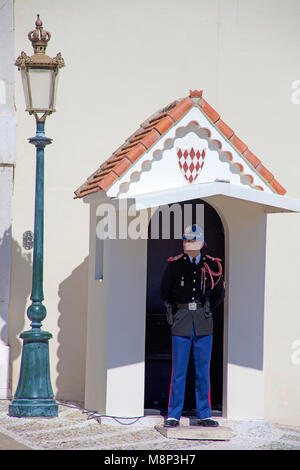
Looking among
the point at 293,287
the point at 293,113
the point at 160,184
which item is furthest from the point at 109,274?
the point at 293,113

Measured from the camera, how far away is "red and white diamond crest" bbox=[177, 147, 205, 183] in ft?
27.5

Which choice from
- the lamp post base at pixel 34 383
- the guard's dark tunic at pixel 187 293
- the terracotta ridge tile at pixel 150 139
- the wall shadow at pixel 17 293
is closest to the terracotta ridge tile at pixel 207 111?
the terracotta ridge tile at pixel 150 139

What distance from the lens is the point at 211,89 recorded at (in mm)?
11180

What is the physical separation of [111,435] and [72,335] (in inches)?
120

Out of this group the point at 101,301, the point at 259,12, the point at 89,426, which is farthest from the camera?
the point at 259,12

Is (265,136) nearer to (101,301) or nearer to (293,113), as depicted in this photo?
(293,113)

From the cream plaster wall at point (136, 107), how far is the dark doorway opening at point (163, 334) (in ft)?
4.99

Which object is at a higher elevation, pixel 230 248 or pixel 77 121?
pixel 77 121

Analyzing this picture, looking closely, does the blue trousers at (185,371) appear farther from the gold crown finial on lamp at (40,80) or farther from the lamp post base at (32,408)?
Result: the gold crown finial on lamp at (40,80)

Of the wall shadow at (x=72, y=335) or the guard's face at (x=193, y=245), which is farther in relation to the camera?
the wall shadow at (x=72, y=335)

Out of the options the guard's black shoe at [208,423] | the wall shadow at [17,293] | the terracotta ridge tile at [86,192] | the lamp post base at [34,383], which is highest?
the terracotta ridge tile at [86,192]

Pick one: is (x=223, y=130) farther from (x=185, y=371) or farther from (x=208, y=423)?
(x=208, y=423)

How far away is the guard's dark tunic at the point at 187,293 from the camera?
8047 mm
